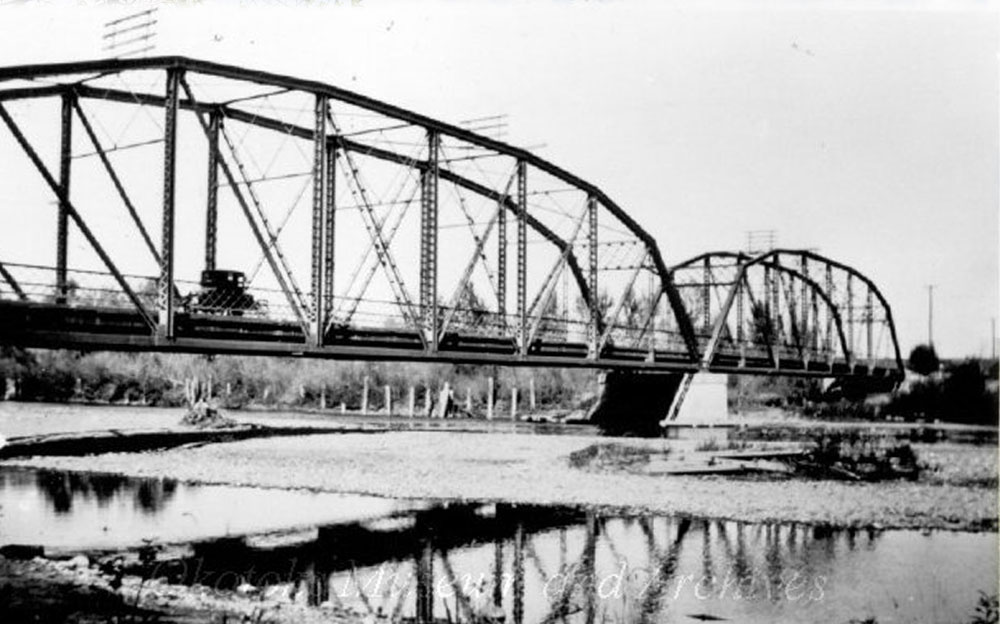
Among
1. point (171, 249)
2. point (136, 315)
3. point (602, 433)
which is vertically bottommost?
point (602, 433)

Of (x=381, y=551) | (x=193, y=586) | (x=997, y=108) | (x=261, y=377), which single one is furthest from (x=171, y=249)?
(x=261, y=377)

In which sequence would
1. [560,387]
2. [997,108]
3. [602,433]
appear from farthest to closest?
1. [560,387]
2. [602,433]
3. [997,108]

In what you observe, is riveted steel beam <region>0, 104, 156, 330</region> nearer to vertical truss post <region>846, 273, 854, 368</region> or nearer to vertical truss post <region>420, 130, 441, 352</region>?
vertical truss post <region>420, 130, 441, 352</region>

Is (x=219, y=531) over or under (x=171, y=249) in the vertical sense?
under

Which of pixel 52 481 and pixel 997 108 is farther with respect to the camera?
pixel 52 481

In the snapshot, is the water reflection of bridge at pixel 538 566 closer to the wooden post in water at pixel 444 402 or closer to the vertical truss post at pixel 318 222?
the vertical truss post at pixel 318 222

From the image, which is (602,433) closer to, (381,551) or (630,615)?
(381,551)

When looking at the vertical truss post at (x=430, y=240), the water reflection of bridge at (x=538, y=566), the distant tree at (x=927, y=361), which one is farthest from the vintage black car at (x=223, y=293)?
the distant tree at (x=927, y=361)
